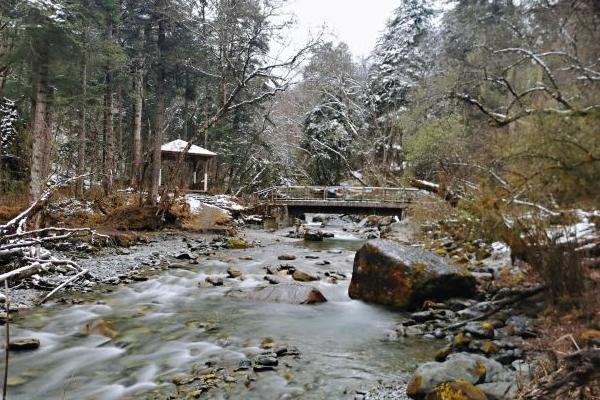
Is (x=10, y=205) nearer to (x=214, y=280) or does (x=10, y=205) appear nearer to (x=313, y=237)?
(x=214, y=280)

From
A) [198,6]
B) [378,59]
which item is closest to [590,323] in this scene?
[198,6]

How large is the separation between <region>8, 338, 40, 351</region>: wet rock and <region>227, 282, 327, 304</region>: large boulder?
11.6ft

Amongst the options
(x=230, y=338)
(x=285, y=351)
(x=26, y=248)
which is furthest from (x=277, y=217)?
(x=285, y=351)

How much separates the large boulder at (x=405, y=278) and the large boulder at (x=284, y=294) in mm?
766

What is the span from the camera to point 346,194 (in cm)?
2350

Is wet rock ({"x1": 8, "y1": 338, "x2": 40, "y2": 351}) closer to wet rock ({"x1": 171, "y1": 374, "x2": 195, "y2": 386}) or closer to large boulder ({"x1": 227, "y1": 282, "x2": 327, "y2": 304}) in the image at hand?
wet rock ({"x1": 171, "y1": 374, "x2": 195, "y2": 386})

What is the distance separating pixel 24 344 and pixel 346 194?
18830 mm

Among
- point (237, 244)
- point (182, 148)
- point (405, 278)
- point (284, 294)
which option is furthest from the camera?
point (182, 148)

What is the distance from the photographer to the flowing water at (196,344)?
473 centimetres

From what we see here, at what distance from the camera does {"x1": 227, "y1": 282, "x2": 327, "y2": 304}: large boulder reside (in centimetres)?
827

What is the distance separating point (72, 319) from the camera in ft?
22.1

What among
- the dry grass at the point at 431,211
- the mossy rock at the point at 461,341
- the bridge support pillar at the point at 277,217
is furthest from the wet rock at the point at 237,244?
the mossy rock at the point at 461,341

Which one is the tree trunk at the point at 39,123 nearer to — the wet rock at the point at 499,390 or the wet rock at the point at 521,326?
the wet rock at the point at 521,326

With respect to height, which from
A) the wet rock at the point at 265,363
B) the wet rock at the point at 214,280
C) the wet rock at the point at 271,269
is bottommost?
the wet rock at the point at 265,363
